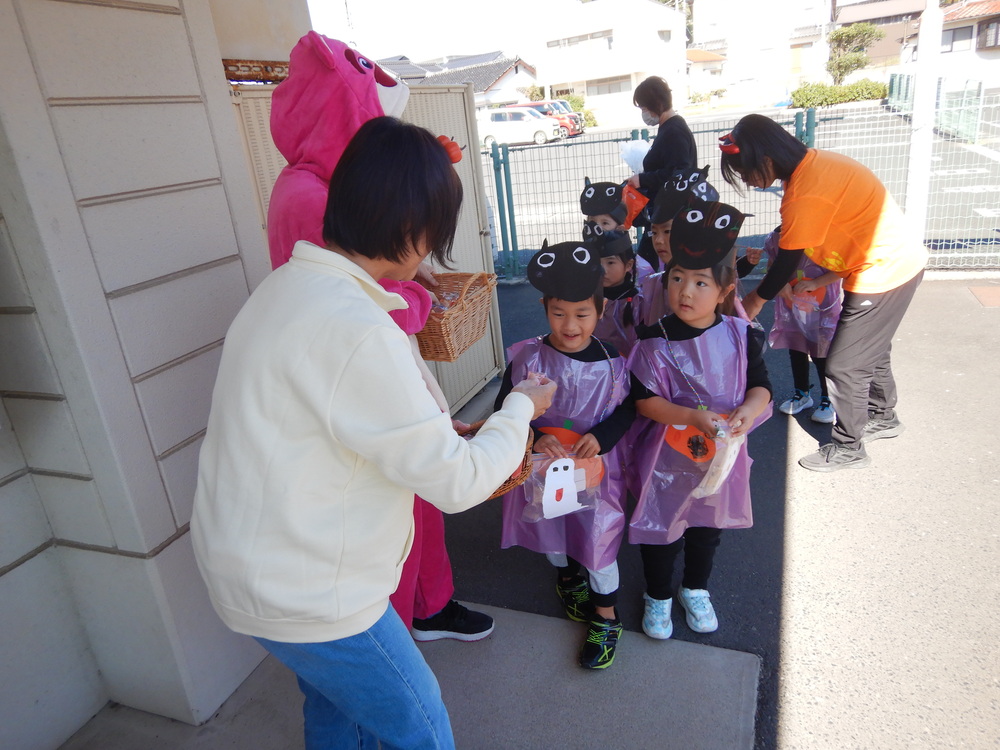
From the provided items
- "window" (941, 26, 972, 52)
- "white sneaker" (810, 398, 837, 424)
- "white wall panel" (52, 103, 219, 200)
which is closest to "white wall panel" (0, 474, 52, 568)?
"white wall panel" (52, 103, 219, 200)

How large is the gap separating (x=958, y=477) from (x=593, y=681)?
221 centimetres

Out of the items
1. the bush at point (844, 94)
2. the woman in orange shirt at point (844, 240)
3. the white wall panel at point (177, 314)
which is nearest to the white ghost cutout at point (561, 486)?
the white wall panel at point (177, 314)

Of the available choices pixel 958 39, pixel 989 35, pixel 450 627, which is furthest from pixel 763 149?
pixel 958 39

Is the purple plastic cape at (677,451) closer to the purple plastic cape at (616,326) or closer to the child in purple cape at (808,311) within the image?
the purple plastic cape at (616,326)

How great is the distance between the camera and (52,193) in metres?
1.71

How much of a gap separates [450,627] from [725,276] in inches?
65.2

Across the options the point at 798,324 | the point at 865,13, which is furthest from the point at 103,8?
the point at 865,13

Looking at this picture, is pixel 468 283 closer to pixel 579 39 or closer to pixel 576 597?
pixel 576 597

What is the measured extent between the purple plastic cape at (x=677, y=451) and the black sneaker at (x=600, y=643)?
34 cm

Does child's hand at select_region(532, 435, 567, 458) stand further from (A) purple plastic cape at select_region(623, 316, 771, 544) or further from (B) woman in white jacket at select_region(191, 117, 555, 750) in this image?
(B) woman in white jacket at select_region(191, 117, 555, 750)

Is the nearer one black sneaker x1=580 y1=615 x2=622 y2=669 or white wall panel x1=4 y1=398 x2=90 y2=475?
white wall panel x1=4 y1=398 x2=90 y2=475

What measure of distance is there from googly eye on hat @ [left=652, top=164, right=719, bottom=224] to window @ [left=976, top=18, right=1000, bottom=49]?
39.5 meters

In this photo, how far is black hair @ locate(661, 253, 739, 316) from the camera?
2.26m

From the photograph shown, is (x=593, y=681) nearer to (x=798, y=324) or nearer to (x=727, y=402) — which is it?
(x=727, y=402)
